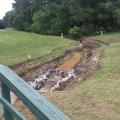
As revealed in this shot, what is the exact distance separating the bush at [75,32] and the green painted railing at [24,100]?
40.2 m

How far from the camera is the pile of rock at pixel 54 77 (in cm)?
1376

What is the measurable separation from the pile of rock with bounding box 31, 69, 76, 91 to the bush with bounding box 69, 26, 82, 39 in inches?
1014

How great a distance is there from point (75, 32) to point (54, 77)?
89.9ft

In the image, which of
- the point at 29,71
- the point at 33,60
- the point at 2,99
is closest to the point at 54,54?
the point at 33,60

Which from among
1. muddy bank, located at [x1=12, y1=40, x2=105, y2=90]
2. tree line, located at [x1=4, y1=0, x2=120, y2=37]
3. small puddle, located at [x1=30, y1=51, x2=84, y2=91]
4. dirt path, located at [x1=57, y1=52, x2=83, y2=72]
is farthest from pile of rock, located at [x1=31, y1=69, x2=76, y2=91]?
tree line, located at [x1=4, y1=0, x2=120, y2=37]

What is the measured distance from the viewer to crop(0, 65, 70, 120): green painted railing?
2413mm

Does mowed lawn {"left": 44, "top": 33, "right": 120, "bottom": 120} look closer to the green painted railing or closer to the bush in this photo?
the green painted railing

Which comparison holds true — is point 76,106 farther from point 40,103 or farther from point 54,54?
point 54,54

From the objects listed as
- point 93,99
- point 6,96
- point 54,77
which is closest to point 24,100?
point 6,96

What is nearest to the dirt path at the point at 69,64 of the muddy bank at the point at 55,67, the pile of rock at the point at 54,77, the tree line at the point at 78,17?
the muddy bank at the point at 55,67

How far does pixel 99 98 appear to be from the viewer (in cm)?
993

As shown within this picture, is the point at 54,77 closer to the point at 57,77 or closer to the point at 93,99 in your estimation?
the point at 57,77

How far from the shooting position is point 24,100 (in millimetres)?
2518

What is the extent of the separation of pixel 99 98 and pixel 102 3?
121 feet
